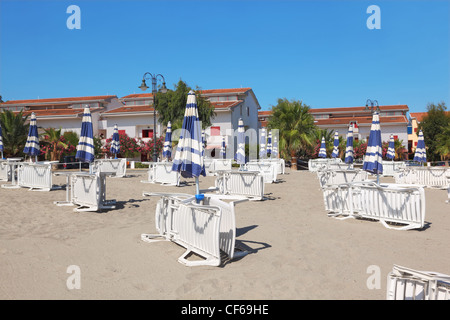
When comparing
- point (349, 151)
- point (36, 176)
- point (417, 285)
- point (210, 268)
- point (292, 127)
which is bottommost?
point (210, 268)

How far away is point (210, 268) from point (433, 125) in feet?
156

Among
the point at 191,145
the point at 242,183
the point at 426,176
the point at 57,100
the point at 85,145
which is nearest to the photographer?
the point at 191,145

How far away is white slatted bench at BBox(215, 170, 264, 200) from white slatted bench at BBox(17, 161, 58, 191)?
6040mm

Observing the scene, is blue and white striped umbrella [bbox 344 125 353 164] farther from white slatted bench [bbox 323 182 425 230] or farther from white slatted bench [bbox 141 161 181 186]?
white slatted bench [bbox 141 161 181 186]

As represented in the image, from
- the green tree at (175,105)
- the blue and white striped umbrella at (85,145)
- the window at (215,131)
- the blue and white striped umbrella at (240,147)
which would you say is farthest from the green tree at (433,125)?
the blue and white striped umbrella at (85,145)

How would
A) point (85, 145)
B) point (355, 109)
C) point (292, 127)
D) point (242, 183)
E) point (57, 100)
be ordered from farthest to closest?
point (355, 109) < point (57, 100) < point (292, 127) < point (242, 183) < point (85, 145)

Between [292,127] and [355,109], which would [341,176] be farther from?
[355,109]

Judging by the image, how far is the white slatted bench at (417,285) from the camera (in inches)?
115

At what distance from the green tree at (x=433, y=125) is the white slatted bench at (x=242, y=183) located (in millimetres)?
38794

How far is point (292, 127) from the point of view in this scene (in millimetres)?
31047

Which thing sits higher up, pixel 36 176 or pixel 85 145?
pixel 85 145

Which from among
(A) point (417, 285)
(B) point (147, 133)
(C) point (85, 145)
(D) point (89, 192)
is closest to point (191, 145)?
(A) point (417, 285)
